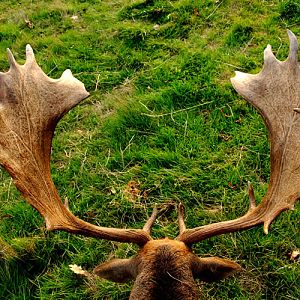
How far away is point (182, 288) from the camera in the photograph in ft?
9.70

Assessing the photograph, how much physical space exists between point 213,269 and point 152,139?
2.11m

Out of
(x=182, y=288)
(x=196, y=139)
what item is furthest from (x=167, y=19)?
(x=182, y=288)

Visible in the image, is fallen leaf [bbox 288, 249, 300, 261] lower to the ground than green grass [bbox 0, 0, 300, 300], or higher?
lower

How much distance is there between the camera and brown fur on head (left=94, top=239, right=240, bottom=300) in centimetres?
295

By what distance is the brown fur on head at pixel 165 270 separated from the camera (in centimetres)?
295

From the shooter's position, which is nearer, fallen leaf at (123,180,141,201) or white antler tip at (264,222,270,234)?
white antler tip at (264,222,270,234)

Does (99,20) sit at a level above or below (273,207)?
below

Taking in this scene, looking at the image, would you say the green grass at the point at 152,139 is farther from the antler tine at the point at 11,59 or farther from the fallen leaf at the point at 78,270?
the antler tine at the point at 11,59

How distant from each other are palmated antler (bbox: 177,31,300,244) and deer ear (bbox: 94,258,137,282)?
37 centimetres

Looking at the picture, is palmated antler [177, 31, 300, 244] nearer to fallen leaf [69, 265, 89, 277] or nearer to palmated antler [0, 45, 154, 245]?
palmated antler [0, 45, 154, 245]

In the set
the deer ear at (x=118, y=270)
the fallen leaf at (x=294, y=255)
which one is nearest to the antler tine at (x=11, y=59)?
the deer ear at (x=118, y=270)

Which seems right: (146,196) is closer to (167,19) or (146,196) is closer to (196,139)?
(196,139)

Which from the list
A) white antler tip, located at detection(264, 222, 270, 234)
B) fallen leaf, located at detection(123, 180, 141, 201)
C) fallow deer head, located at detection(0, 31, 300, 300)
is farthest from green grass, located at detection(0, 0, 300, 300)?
white antler tip, located at detection(264, 222, 270, 234)

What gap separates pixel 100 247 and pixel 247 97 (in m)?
1.69
